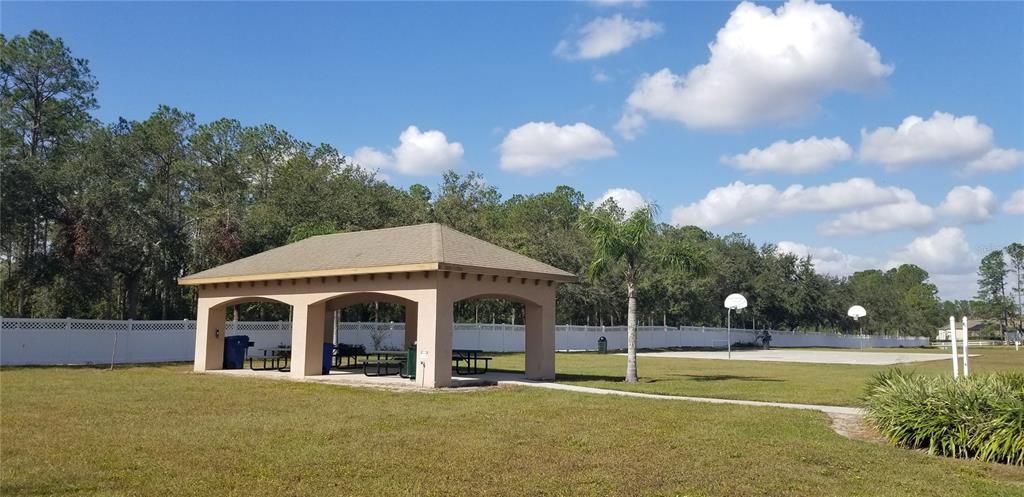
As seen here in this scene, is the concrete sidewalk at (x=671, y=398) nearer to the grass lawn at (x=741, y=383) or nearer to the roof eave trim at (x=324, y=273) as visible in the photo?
the grass lawn at (x=741, y=383)

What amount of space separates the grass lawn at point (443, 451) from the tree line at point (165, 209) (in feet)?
30.6

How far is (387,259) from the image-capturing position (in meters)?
18.4

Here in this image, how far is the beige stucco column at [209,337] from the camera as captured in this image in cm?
2306

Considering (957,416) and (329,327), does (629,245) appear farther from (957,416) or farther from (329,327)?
(329,327)

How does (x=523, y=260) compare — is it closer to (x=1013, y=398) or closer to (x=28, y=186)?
(x=1013, y=398)

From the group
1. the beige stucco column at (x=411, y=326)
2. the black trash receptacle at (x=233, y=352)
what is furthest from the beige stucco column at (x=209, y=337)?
the beige stucco column at (x=411, y=326)

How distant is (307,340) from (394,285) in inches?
142

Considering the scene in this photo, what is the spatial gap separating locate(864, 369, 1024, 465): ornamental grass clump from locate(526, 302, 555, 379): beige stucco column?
389 inches

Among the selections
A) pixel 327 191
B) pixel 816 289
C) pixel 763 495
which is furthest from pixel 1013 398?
pixel 816 289

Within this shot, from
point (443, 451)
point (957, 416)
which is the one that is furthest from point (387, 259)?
point (957, 416)

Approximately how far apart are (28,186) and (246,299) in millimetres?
11219

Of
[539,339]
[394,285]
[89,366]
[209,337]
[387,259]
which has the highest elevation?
[387,259]

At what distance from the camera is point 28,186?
1064 inches

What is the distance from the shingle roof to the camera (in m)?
17.8
